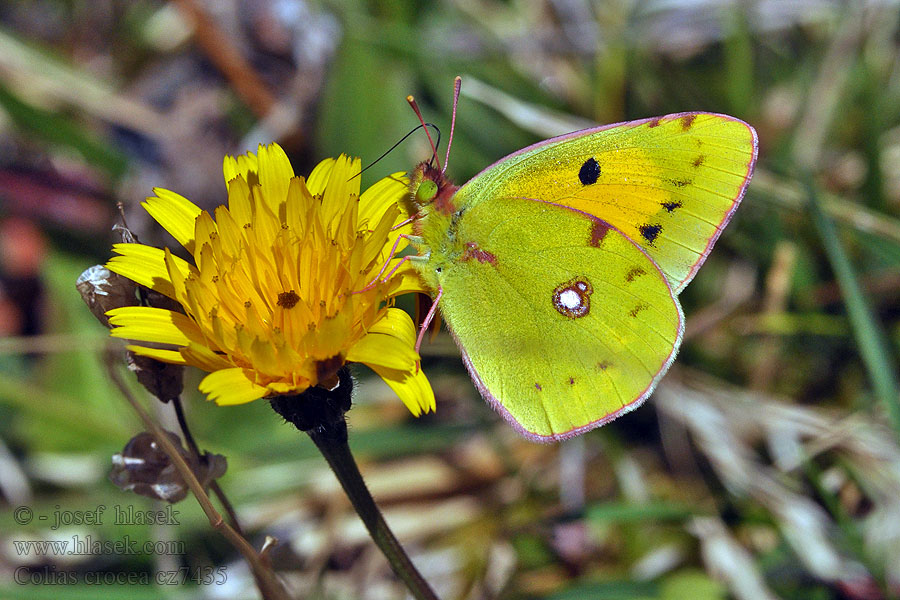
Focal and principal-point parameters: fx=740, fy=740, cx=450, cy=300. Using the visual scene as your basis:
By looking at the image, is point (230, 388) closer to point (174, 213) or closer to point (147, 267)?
point (147, 267)

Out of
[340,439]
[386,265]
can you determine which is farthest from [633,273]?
[340,439]

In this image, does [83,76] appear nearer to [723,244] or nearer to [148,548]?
[148,548]

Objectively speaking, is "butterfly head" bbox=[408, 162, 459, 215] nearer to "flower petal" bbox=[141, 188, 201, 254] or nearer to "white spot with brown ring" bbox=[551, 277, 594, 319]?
"white spot with brown ring" bbox=[551, 277, 594, 319]

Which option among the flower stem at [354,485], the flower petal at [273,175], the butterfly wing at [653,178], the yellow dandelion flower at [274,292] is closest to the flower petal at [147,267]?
the yellow dandelion flower at [274,292]

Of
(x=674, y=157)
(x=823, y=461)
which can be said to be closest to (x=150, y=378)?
(x=674, y=157)

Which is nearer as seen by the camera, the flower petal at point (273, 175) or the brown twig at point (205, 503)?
the brown twig at point (205, 503)

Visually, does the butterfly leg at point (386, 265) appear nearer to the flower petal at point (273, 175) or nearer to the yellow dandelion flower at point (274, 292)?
the yellow dandelion flower at point (274, 292)
